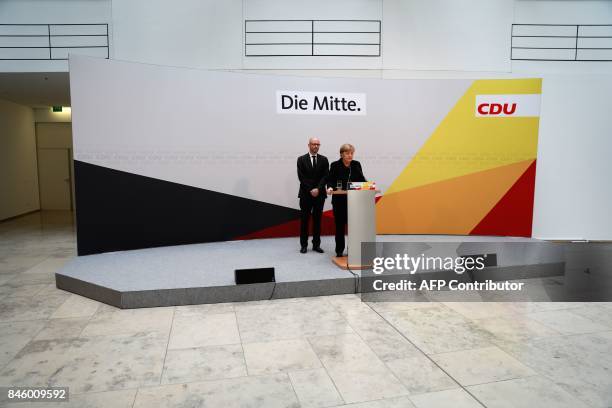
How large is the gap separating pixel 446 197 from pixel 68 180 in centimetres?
1058

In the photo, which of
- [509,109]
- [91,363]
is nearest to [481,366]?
[91,363]

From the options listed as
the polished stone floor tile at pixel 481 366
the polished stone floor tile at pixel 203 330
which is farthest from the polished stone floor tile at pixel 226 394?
the polished stone floor tile at pixel 481 366

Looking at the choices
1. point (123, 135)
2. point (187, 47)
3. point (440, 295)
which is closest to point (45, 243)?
point (123, 135)

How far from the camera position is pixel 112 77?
5531 mm

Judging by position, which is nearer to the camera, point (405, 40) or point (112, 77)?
point (112, 77)

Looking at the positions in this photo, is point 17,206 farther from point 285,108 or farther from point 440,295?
point 440,295

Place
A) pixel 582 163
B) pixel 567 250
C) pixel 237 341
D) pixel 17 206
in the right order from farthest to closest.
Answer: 1. pixel 17 206
2. pixel 582 163
3. pixel 567 250
4. pixel 237 341

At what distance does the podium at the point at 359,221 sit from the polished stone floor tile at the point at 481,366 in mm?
1788

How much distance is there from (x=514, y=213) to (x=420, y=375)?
497 cm

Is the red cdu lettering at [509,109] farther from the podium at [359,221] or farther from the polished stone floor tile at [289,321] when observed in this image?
the polished stone floor tile at [289,321]

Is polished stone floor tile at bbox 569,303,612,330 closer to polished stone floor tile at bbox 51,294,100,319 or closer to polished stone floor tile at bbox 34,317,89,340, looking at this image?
polished stone floor tile at bbox 34,317,89,340

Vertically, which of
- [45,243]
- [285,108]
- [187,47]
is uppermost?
[187,47]

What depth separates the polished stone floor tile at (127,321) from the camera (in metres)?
3.42

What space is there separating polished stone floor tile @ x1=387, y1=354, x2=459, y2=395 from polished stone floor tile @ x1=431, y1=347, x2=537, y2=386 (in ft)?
0.22
